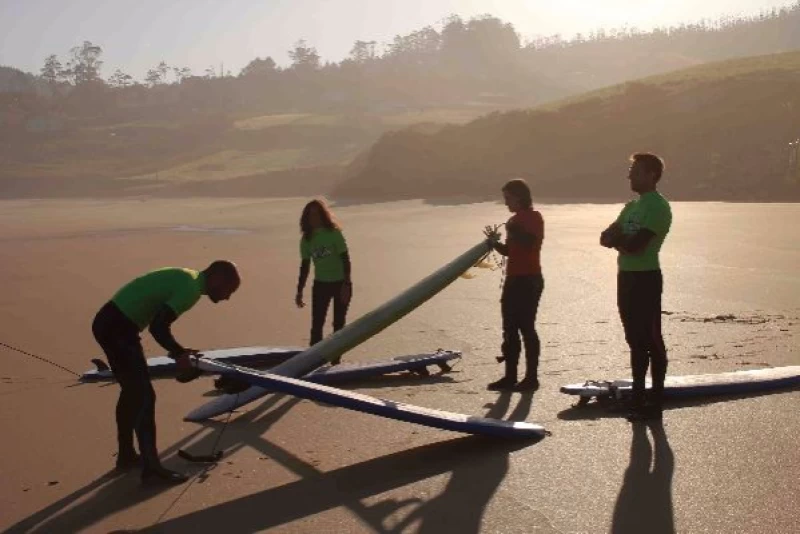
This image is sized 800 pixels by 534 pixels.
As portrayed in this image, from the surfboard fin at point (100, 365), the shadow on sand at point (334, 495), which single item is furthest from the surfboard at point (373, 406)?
the surfboard fin at point (100, 365)

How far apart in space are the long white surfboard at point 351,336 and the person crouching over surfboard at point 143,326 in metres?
1.01

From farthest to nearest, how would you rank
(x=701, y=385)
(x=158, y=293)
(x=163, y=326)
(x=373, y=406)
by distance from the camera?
1. (x=701, y=385)
2. (x=373, y=406)
3. (x=158, y=293)
4. (x=163, y=326)

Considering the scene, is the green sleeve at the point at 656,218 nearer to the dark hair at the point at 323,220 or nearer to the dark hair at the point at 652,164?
the dark hair at the point at 652,164

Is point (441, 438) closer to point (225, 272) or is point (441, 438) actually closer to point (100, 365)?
point (225, 272)

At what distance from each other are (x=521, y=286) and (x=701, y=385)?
57.9 inches

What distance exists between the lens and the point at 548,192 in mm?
41656

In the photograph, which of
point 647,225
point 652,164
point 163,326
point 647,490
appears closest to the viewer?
point 647,490

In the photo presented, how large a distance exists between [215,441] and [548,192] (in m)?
36.4

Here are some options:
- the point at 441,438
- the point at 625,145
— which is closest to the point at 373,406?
the point at 441,438

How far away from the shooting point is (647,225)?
625 centimetres

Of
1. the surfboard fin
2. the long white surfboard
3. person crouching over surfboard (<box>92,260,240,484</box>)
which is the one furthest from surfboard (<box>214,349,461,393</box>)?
person crouching over surfboard (<box>92,260,240,484</box>)

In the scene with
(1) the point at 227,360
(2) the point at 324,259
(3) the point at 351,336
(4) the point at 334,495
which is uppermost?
(2) the point at 324,259

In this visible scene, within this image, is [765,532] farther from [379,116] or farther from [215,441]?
[379,116]

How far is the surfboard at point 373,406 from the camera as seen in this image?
226 inches
